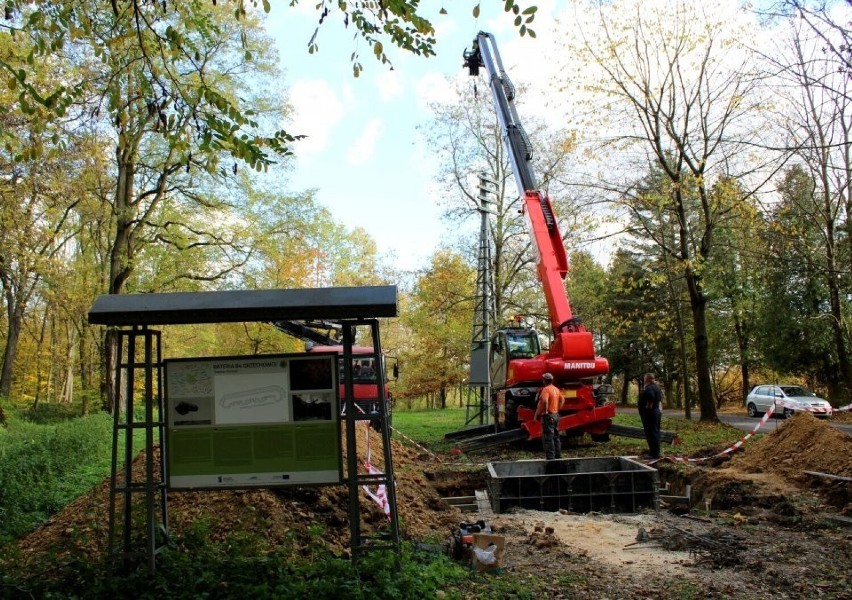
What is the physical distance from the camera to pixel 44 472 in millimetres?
12453

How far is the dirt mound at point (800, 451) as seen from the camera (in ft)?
39.4

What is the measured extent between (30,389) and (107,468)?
40.9 metres

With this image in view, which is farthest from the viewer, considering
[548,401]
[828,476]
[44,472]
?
[548,401]

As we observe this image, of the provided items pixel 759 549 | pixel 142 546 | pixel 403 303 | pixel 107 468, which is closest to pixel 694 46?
pixel 759 549

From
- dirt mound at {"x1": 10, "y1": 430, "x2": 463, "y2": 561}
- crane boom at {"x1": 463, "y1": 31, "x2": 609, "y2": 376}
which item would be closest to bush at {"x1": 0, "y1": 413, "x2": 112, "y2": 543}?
dirt mound at {"x1": 10, "y1": 430, "x2": 463, "y2": 561}

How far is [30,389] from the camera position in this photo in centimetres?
4922

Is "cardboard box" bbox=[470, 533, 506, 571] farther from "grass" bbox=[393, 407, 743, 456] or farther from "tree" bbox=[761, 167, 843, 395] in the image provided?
"tree" bbox=[761, 167, 843, 395]

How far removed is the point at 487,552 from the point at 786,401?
2683cm

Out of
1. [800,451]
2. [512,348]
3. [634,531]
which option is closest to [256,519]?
[634,531]

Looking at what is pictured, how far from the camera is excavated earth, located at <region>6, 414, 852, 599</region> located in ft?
23.1

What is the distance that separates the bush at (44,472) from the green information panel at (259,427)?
355 centimetres

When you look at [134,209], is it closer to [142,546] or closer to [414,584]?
[142,546]

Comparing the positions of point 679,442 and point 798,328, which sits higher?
point 798,328

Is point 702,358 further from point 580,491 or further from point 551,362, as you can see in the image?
point 580,491
